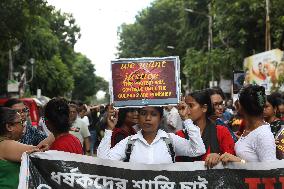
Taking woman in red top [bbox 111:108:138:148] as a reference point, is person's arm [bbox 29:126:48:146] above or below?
below

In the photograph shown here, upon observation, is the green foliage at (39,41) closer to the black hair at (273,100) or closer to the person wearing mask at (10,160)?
the black hair at (273,100)

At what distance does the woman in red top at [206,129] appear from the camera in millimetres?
4789

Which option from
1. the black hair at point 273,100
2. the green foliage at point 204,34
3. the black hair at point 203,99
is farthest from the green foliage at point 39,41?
the black hair at point 203,99

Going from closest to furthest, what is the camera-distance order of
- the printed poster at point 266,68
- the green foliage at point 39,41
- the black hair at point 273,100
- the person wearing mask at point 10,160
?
the person wearing mask at point 10,160
the black hair at point 273,100
the green foliage at point 39,41
the printed poster at point 266,68

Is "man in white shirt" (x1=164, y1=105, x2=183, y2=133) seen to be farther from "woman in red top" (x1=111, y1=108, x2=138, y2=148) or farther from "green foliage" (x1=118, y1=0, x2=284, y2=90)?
"green foliage" (x1=118, y1=0, x2=284, y2=90)

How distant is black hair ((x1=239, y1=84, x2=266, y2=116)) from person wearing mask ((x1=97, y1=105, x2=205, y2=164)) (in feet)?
1.31

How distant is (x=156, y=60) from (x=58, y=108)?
1.05 metres

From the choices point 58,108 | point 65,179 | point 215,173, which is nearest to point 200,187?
point 215,173

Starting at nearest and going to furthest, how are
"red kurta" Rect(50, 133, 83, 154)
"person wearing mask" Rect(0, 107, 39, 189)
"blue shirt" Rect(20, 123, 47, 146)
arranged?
"person wearing mask" Rect(0, 107, 39, 189), "red kurta" Rect(50, 133, 83, 154), "blue shirt" Rect(20, 123, 47, 146)

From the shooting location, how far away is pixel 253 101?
447 centimetres

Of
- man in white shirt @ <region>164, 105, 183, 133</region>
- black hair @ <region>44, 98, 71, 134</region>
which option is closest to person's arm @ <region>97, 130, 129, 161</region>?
Result: black hair @ <region>44, 98, 71, 134</region>

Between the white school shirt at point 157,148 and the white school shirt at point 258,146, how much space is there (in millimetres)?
331

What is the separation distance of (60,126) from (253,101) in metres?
1.71

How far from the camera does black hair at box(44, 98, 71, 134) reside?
17.0 feet
